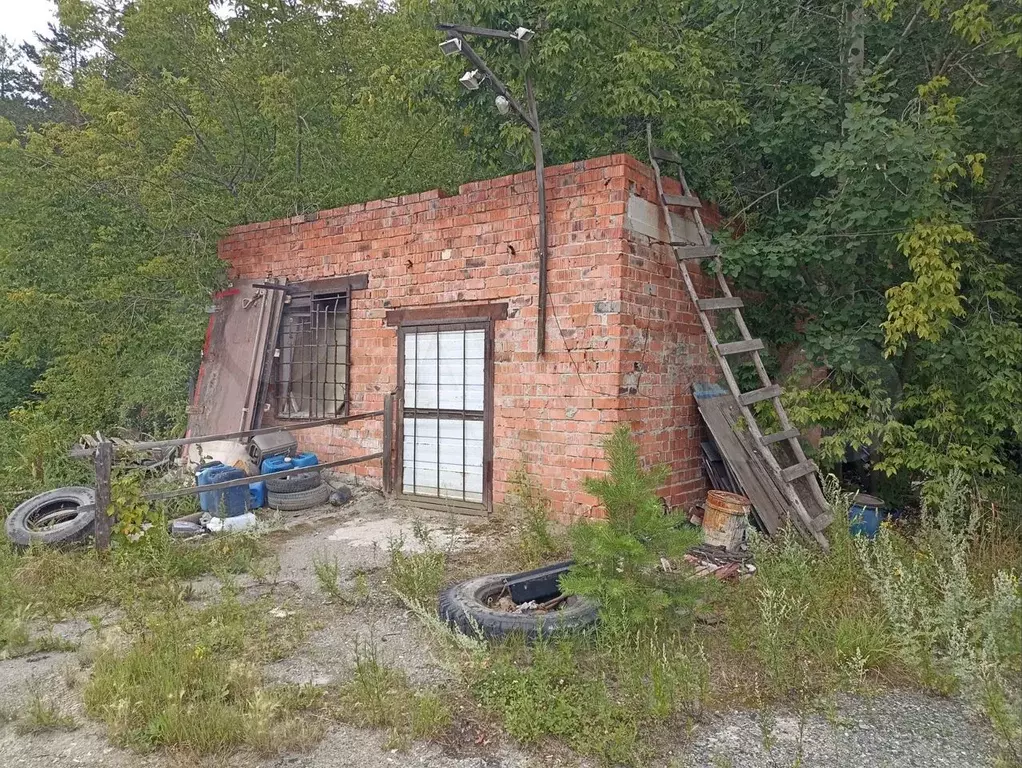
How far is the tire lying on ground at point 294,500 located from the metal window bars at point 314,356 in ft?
3.56

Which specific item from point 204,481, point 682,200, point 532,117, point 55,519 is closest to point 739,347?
point 682,200

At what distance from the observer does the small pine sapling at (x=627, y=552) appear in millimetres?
3355

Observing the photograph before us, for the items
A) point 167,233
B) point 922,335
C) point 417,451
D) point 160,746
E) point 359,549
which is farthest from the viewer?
point 167,233

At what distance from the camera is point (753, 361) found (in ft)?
20.1

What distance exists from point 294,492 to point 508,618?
3943 mm

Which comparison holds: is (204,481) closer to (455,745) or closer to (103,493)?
(103,493)

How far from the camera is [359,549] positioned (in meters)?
5.63

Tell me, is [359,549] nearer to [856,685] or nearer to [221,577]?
[221,577]

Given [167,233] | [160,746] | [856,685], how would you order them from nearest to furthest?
[160,746] < [856,685] < [167,233]

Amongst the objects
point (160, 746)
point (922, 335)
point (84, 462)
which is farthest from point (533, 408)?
point (84, 462)

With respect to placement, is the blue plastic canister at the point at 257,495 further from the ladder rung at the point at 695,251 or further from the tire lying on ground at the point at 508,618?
the ladder rung at the point at 695,251

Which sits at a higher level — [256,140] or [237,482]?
[256,140]

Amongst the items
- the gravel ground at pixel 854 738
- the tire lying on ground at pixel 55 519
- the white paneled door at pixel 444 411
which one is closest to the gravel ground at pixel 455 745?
the gravel ground at pixel 854 738

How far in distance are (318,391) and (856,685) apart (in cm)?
634
